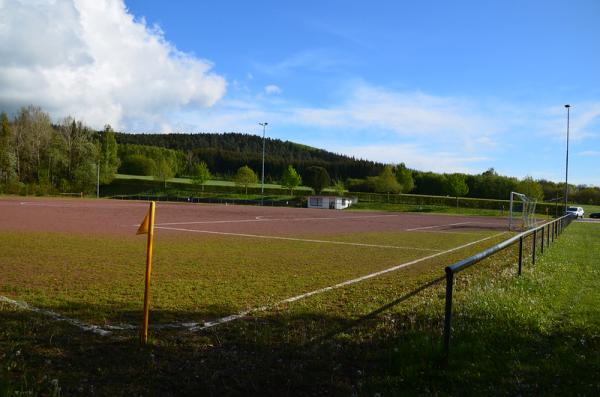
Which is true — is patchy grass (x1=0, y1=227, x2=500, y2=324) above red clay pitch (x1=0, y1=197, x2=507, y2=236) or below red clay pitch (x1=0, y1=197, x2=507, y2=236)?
above

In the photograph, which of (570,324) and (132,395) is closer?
(132,395)

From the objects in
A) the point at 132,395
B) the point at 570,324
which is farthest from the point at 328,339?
the point at 570,324

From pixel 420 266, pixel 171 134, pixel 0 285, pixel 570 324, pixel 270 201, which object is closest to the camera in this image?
pixel 570 324

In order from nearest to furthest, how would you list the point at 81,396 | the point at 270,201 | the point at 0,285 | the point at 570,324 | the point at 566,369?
1. the point at 81,396
2. the point at 566,369
3. the point at 570,324
4. the point at 0,285
5. the point at 270,201

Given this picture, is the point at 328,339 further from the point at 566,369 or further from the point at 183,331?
the point at 566,369

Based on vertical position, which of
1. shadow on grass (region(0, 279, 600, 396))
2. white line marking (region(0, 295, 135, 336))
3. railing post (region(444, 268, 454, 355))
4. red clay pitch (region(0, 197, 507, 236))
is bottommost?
red clay pitch (region(0, 197, 507, 236))

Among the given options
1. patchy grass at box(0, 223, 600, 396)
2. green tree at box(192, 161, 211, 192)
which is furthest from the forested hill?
patchy grass at box(0, 223, 600, 396)

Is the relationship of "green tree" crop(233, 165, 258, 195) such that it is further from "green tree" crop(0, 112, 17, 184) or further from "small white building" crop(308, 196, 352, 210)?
"green tree" crop(0, 112, 17, 184)

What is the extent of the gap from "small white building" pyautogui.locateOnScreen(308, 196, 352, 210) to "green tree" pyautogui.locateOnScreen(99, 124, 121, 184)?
3423cm

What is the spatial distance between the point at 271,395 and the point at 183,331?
198 centimetres

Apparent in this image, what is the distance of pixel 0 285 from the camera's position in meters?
7.69

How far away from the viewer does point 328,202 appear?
7438 cm

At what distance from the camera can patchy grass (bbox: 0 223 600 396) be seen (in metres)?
4.02

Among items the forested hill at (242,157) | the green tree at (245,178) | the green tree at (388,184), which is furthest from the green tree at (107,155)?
the forested hill at (242,157)
